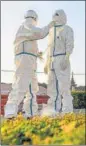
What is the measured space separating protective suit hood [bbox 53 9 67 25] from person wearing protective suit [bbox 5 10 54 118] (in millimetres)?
99

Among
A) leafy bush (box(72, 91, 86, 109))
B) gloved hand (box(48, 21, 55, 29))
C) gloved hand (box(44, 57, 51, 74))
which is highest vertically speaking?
gloved hand (box(48, 21, 55, 29))

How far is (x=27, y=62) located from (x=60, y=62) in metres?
0.51

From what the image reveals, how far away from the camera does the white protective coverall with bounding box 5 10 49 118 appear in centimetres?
625

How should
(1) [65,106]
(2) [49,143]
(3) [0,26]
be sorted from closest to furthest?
1. (2) [49,143]
2. (3) [0,26]
3. (1) [65,106]

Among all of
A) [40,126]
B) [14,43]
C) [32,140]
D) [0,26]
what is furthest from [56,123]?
[14,43]

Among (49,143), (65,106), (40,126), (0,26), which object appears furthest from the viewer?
(65,106)

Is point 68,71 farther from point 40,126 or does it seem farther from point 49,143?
point 49,143

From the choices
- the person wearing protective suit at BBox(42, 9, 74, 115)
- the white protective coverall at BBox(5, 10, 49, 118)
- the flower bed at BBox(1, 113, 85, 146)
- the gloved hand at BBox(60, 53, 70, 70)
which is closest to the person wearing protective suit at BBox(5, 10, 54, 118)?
the white protective coverall at BBox(5, 10, 49, 118)

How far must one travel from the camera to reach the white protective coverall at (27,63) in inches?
246

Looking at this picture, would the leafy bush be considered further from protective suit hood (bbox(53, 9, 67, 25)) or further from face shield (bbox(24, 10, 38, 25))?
face shield (bbox(24, 10, 38, 25))

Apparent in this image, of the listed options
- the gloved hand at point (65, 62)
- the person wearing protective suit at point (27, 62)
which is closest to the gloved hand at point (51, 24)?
the person wearing protective suit at point (27, 62)

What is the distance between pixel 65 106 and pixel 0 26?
1.75 m

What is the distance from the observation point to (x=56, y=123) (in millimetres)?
4117

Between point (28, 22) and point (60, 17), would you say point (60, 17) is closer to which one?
point (60, 17)
